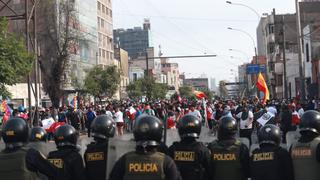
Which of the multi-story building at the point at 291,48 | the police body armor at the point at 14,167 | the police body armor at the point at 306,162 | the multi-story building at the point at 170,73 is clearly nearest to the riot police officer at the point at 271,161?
the police body armor at the point at 306,162

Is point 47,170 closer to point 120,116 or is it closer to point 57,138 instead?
point 57,138

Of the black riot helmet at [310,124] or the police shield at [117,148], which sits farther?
the black riot helmet at [310,124]

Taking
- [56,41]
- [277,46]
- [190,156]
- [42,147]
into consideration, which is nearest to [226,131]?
[190,156]

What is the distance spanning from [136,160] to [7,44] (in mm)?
16341

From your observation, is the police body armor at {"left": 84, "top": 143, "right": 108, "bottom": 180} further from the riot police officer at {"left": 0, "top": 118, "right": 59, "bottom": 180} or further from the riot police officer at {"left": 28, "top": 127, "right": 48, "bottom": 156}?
the riot police officer at {"left": 0, "top": 118, "right": 59, "bottom": 180}

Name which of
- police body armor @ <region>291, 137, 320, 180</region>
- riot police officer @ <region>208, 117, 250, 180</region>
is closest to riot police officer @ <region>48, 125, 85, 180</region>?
riot police officer @ <region>208, 117, 250, 180</region>

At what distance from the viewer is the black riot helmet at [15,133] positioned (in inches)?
240

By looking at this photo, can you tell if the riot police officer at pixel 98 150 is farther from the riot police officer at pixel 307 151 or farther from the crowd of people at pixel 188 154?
the riot police officer at pixel 307 151

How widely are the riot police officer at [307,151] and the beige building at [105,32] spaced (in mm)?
79310

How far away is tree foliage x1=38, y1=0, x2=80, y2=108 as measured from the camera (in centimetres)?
3794

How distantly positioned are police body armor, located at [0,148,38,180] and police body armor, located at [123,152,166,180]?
123 cm

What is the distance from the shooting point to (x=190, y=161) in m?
6.17

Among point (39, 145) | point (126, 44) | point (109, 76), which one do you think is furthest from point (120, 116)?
point (126, 44)

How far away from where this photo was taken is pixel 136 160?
Result: 5.13m
